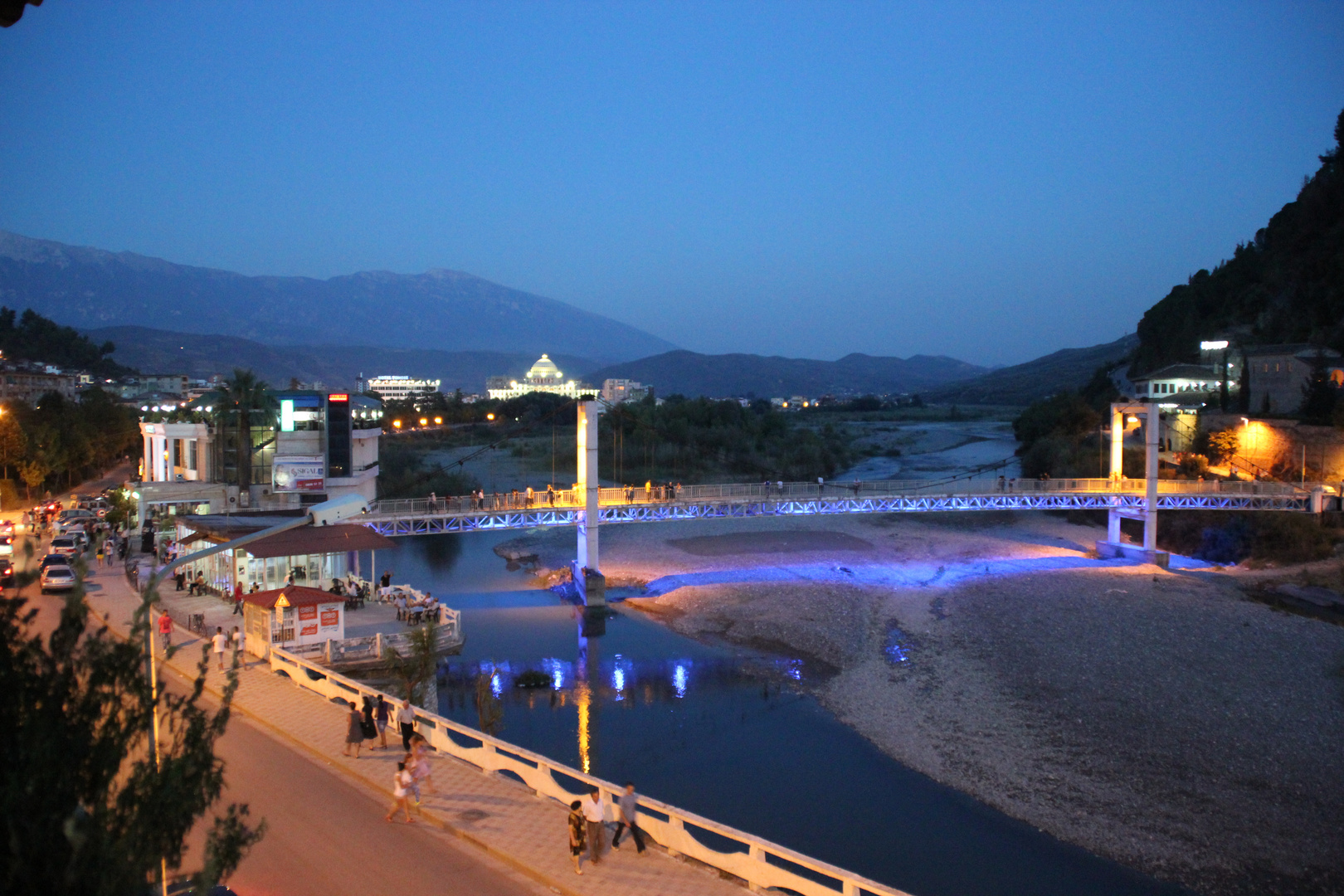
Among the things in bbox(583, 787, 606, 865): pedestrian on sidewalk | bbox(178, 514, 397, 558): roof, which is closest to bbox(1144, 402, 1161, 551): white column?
bbox(178, 514, 397, 558): roof

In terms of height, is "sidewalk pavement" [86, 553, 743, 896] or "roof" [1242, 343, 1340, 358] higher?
"roof" [1242, 343, 1340, 358]

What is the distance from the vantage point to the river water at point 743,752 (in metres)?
12.1

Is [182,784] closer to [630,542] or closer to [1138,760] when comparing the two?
[1138,760]

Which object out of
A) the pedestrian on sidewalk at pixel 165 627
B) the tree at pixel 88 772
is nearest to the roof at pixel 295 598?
the pedestrian on sidewalk at pixel 165 627

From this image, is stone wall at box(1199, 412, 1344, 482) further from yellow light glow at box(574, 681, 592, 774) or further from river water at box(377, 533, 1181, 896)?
yellow light glow at box(574, 681, 592, 774)

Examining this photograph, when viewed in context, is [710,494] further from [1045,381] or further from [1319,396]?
[1045,381]

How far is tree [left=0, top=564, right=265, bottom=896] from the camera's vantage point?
3.59 metres

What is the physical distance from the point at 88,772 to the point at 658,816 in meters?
10.2

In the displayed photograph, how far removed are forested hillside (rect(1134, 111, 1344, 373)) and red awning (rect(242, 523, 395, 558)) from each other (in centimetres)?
4497

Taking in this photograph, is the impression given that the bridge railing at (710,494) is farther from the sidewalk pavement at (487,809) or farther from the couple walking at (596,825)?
the couple walking at (596,825)

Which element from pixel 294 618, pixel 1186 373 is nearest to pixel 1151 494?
pixel 1186 373

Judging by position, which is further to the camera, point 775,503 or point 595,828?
point 775,503

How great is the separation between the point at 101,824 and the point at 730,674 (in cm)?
1746

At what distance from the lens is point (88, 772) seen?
13.1 ft
